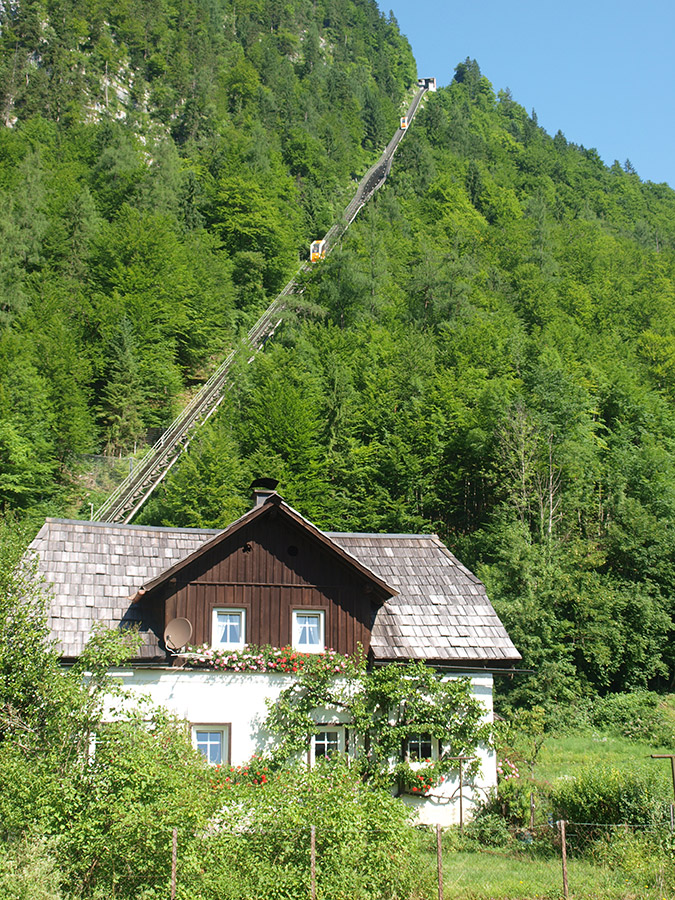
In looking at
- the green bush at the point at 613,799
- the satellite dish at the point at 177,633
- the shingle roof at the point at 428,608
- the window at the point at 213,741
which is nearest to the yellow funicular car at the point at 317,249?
the shingle roof at the point at 428,608

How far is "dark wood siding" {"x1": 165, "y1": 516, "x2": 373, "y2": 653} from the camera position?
20.2 meters

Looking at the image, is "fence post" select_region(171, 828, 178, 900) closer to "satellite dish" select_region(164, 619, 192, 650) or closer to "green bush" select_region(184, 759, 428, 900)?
"green bush" select_region(184, 759, 428, 900)

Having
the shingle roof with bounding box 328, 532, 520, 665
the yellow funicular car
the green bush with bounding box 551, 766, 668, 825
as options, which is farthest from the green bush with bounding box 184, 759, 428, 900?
the yellow funicular car

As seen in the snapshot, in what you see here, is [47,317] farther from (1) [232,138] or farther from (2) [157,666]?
(1) [232,138]

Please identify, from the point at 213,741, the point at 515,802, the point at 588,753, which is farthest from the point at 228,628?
the point at 588,753

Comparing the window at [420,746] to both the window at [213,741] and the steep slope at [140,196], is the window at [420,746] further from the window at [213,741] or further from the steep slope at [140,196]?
the steep slope at [140,196]

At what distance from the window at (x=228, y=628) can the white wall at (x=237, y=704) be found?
828 mm

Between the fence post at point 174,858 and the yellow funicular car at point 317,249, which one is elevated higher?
the yellow funicular car at point 317,249

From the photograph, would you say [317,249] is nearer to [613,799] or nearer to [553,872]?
[613,799]

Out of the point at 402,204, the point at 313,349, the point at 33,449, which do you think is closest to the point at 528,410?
the point at 313,349

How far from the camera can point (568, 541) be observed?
39.0 meters

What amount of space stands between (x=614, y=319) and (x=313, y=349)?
32984 mm

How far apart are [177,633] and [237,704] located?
1.97 metres

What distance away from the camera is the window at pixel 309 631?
20547 mm
